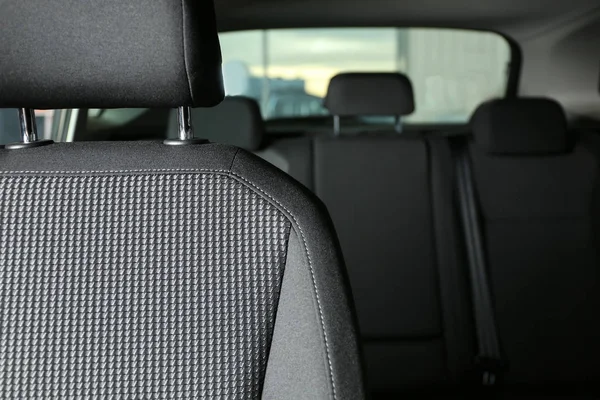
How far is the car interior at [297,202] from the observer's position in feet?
2.90

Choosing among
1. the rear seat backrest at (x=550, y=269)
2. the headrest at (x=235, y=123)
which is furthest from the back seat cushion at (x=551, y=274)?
the headrest at (x=235, y=123)

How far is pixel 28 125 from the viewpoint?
0.99m

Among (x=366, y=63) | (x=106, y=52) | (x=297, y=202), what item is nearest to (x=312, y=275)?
(x=297, y=202)

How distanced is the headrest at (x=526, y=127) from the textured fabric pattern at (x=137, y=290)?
4.80 feet

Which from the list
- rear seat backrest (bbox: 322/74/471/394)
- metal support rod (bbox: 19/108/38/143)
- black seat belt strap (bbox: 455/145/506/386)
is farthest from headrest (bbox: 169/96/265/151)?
metal support rod (bbox: 19/108/38/143)

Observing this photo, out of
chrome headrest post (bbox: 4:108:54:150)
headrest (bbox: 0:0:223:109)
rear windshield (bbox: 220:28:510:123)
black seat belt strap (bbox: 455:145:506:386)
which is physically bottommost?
black seat belt strap (bbox: 455:145:506:386)

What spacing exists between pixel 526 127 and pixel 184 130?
149cm

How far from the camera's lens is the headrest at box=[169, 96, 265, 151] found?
2.19 m

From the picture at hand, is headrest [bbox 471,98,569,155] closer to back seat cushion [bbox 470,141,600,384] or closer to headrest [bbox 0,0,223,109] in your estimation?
back seat cushion [bbox 470,141,600,384]

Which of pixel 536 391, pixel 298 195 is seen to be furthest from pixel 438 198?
pixel 298 195

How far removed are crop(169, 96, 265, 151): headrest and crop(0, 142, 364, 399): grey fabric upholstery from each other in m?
1.27

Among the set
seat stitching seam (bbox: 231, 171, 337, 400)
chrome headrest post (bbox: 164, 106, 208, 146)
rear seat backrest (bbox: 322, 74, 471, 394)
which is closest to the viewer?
seat stitching seam (bbox: 231, 171, 337, 400)

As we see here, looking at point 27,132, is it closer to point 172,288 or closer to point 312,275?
point 172,288

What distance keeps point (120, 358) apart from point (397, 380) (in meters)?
1.42
